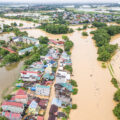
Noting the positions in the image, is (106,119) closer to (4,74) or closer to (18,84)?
(18,84)

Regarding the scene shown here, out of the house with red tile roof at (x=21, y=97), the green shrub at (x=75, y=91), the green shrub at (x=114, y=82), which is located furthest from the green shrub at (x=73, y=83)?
the house with red tile roof at (x=21, y=97)

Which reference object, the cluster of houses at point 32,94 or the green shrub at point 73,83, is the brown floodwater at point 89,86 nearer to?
the green shrub at point 73,83

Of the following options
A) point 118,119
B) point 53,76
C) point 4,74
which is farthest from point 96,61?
point 4,74

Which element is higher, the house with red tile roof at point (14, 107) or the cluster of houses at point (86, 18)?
the cluster of houses at point (86, 18)

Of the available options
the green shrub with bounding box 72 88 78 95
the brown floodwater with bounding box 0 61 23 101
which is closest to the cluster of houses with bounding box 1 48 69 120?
the green shrub with bounding box 72 88 78 95

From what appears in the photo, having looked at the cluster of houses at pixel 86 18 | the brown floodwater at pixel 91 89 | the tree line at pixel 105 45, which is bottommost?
the brown floodwater at pixel 91 89

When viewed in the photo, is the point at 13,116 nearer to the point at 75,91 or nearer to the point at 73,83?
the point at 75,91
